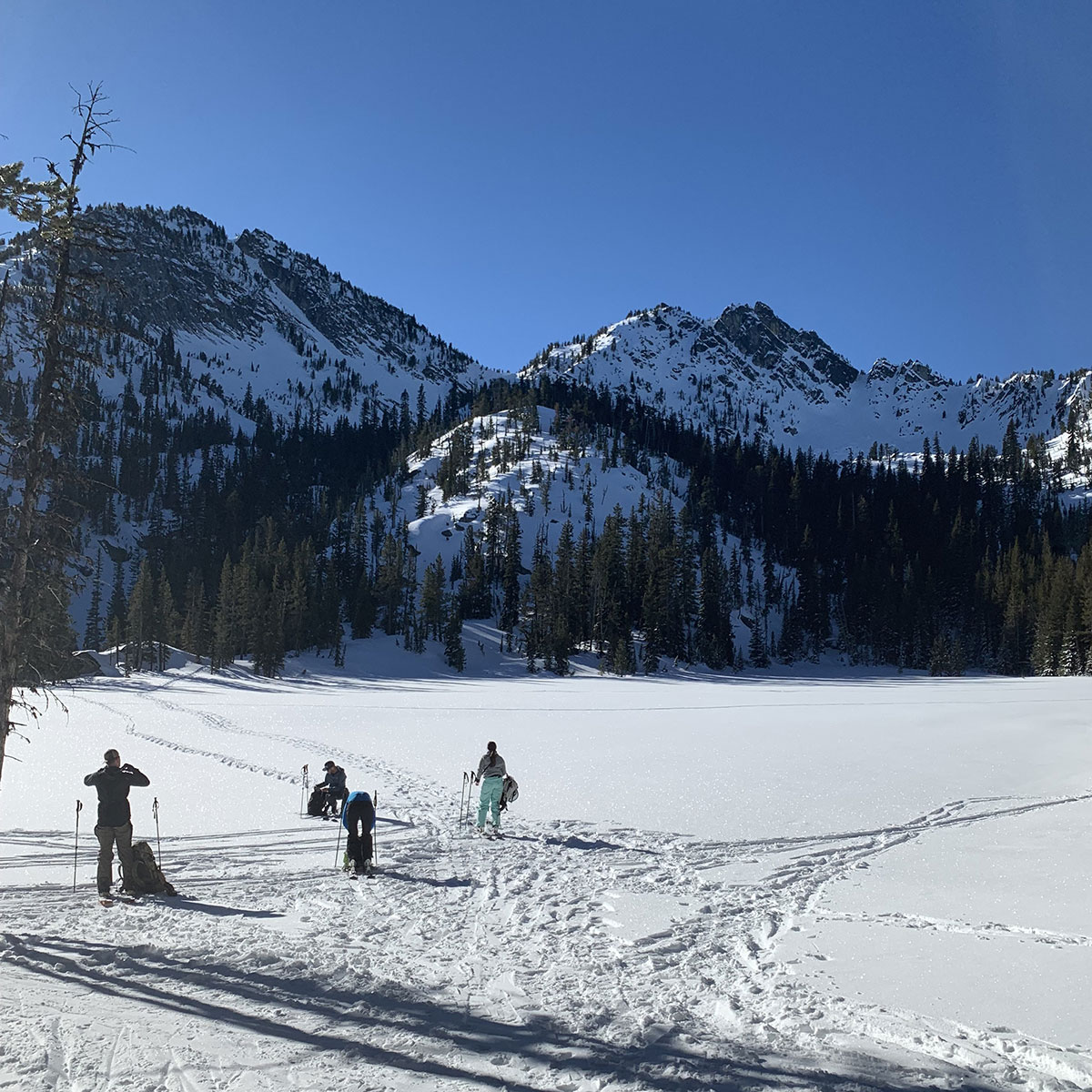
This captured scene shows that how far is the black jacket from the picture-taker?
35.3ft

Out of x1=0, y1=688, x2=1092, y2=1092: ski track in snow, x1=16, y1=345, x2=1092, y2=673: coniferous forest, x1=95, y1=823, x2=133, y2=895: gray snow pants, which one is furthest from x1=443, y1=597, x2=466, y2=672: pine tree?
x1=95, y1=823, x2=133, y2=895: gray snow pants

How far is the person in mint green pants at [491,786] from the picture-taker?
14.2 meters

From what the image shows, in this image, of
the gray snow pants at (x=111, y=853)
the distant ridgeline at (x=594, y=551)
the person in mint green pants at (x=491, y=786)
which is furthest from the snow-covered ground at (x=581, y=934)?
the distant ridgeline at (x=594, y=551)

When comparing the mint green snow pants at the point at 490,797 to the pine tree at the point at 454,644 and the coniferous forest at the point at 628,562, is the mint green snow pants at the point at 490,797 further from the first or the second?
the pine tree at the point at 454,644

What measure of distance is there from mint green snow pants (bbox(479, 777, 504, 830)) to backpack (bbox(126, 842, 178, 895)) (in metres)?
5.61

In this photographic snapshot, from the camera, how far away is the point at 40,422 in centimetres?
1276

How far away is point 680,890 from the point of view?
10.7 meters

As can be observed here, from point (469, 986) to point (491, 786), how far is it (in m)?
6.98

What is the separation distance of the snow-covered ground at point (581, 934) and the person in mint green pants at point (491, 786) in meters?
0.55

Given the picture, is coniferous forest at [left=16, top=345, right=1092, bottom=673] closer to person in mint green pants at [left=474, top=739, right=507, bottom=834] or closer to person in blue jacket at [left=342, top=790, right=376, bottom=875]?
person in mint green pants at [left=474, top=739, right=507, bottom=834]

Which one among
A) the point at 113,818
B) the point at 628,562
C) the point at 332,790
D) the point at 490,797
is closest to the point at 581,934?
the point at 490,797

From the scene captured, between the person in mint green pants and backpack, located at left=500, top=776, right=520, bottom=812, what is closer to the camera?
the person in mint green pants

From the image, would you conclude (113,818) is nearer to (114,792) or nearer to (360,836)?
(114,792)

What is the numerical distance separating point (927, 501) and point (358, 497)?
406 feet
